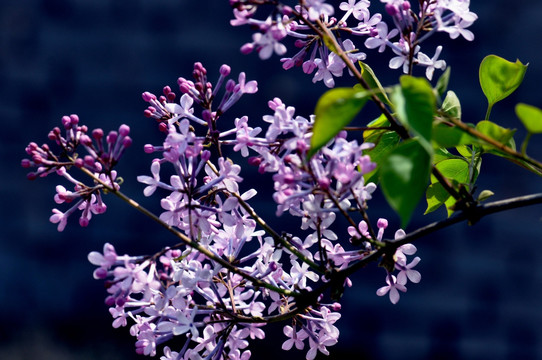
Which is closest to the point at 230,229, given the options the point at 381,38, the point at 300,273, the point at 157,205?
the point at 300,273

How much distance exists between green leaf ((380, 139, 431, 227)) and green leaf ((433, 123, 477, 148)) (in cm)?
4

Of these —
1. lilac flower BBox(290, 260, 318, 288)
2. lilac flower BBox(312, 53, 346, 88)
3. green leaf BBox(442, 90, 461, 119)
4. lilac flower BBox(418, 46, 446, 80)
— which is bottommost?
lilac flower BBox(290, 260, 318, 288)

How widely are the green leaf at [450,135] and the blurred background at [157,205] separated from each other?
2364mm

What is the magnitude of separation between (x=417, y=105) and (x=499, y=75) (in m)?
0.23

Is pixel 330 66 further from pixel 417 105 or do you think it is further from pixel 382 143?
pixel 417 105

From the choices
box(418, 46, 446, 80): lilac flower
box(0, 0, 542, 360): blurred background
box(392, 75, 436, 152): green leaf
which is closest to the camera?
box(392, 75, 436, 152): green leaf

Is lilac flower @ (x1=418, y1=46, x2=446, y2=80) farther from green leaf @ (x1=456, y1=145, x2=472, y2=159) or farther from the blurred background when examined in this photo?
the blurred background

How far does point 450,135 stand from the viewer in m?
0.54

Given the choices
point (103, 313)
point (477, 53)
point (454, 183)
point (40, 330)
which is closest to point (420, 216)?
point (477, 53)

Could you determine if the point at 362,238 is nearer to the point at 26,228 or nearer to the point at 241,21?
the point at 241,21

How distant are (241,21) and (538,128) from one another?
0.80 feet

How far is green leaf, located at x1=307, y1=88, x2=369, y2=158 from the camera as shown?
1.62ft

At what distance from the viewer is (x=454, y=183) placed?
0.62 meters

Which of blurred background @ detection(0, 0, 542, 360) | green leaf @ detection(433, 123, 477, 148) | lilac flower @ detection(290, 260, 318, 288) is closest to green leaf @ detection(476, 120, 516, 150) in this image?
green leaf @ detection(433, 123, 477, 148)
